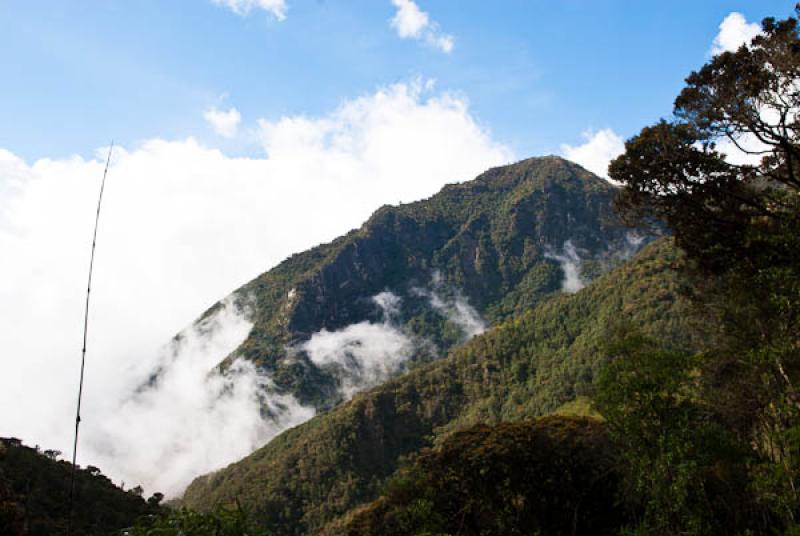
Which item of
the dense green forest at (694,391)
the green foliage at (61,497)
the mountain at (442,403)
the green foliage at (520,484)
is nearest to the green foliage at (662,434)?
the dense green forest at (694,391)

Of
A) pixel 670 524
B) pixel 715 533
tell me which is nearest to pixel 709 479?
pixel 715 533

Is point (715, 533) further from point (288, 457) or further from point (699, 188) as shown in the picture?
point (288, 457)

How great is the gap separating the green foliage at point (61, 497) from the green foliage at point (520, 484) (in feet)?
62.2

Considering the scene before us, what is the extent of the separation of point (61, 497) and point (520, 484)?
33.1 m

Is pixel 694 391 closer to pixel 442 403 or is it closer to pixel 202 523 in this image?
pixel 202 523

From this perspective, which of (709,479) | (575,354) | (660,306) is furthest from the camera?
(575,354)

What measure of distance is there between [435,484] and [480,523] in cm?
327

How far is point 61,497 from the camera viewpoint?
129ft

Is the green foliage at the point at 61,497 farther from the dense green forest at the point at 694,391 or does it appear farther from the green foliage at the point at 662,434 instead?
the green foliage at the point at 662,434

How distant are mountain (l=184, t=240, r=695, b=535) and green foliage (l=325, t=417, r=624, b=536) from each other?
301ft

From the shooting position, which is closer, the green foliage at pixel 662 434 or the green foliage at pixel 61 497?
the green foliage at pixel 662 434

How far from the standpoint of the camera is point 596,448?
32594 millimetres

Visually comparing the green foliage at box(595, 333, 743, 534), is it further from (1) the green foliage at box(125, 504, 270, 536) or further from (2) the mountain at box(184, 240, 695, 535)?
(2) the mountain at box(184, 240, 695, 535)

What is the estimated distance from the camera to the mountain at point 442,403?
135875 millimetres
